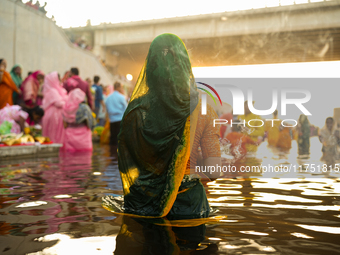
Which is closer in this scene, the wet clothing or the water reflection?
the water reflection

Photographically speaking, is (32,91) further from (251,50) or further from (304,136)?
(304,136)

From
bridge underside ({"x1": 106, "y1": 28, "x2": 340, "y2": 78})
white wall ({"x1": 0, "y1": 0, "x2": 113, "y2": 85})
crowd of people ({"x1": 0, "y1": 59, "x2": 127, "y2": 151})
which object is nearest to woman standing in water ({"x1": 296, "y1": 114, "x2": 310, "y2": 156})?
bridge underside ({"x1": 106, "y1": 28, "x2": 340, "y2": 78})

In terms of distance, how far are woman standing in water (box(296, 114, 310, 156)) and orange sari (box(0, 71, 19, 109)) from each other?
21.7ft

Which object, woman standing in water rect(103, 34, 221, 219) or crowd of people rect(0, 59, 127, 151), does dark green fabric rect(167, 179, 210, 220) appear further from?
crowd of people rect(0, 59, 127, 151)

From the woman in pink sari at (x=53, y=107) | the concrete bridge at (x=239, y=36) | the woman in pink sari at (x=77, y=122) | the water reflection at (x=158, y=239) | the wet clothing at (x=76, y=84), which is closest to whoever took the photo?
Answer: the water reflection at (x=158, y=239)

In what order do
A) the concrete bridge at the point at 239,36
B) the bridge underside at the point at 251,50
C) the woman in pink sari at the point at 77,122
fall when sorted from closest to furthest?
the bridge underside at the point at 251,50 → the concrete bridge at the point at 239,36 → the woman in pink sari at the point at 77,122

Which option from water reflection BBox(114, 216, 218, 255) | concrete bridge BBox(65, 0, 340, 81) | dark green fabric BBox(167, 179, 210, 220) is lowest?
water reflection BBox(114, 216, 218, 255)

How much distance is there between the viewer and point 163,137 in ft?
8.25

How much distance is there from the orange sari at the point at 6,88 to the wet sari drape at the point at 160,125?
23.8ft

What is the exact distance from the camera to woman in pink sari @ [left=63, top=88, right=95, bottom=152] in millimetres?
8508

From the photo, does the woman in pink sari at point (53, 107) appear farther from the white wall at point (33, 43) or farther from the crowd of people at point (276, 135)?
the white wall at point (33, 43)

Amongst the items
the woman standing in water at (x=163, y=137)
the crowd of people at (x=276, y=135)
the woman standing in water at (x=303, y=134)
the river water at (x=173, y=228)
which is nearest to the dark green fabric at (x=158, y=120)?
the woman standing in water at (x=163, y=137)

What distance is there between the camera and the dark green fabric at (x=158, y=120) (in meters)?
2.48

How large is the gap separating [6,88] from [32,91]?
1.94 feet
